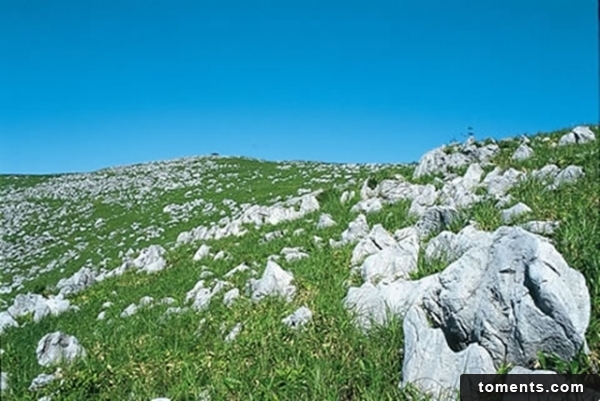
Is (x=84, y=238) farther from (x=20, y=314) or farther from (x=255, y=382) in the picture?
(x=255, y=382)

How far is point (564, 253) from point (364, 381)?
313 centimetres

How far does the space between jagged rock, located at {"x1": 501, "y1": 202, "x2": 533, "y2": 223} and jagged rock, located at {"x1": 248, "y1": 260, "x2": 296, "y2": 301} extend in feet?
13.0

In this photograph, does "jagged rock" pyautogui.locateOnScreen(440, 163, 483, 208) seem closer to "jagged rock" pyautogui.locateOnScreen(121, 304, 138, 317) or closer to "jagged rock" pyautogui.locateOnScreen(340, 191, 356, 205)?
"jagged rock" pyautogui.locateOnScreen(340, 191, 356, 205)

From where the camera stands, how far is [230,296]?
371 inches

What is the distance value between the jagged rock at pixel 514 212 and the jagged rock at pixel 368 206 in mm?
5324

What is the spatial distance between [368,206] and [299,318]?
817 cm

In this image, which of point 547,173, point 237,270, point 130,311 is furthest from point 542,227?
point 130,311

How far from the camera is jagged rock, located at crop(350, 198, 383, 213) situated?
14.5m

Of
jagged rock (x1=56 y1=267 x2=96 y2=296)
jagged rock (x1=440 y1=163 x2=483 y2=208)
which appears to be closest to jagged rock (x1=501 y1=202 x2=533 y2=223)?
jagged rock (x1=440 y1=163 x2=483 y2=208)

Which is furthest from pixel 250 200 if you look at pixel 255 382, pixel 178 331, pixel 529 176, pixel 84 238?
pixel 255 382

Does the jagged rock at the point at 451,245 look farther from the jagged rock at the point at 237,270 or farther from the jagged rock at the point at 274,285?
the jagged rock at the point at 237,270

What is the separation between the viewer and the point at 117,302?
12516mm

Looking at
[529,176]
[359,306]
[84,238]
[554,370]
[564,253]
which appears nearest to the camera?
[554,370]

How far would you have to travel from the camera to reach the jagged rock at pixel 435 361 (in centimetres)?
488
